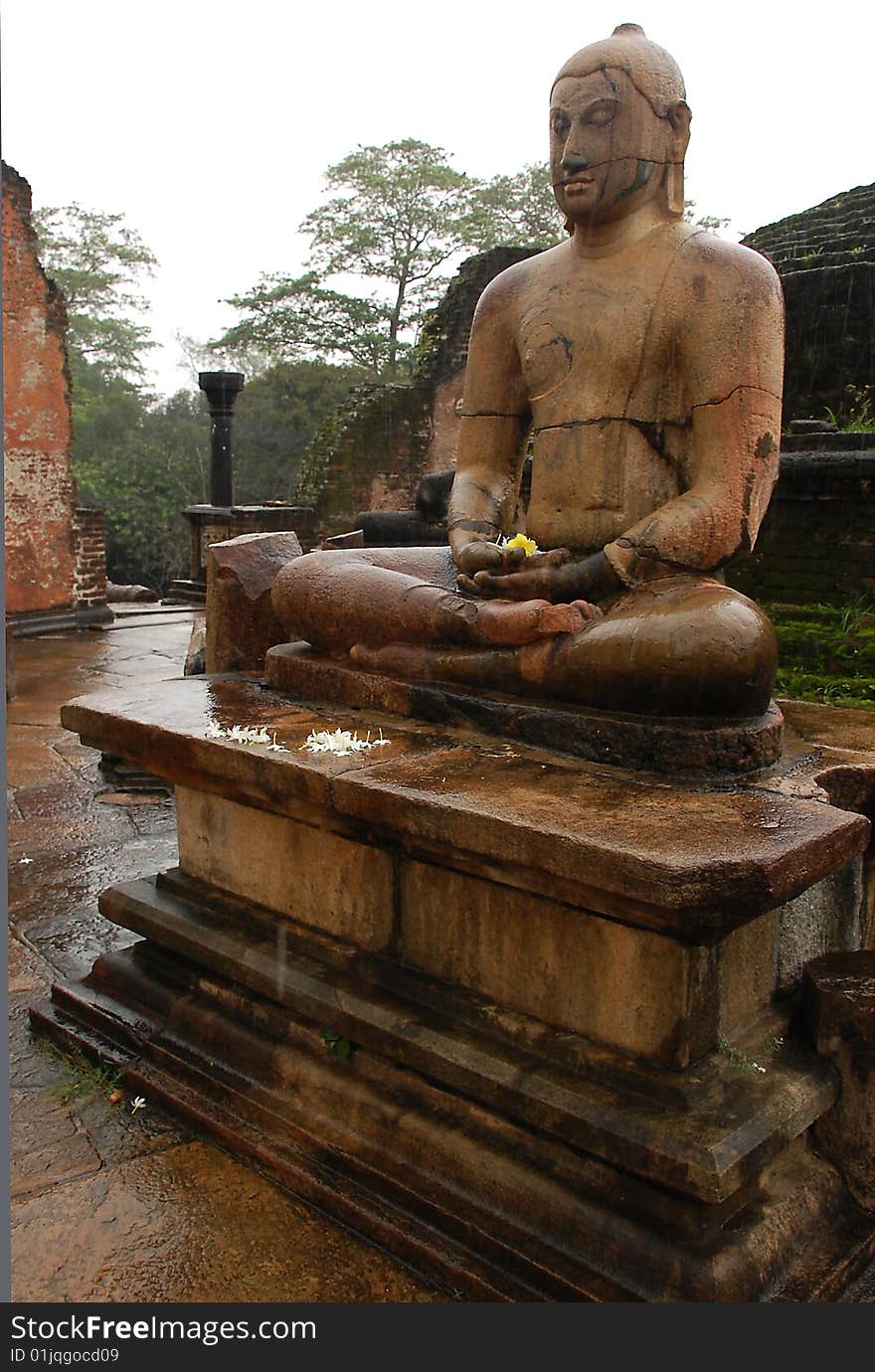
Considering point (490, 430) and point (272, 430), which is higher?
point (272, 430)

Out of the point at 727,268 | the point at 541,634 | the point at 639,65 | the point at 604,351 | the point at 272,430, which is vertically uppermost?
the point at 272,430

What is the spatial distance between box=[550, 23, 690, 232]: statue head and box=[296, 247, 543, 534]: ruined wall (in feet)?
40.9

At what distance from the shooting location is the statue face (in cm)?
238

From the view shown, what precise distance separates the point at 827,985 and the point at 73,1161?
153 centimetres

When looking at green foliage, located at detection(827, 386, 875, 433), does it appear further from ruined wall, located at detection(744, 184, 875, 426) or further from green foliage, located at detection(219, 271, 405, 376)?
green foliage, located at detection(219, 271, 405, 376)

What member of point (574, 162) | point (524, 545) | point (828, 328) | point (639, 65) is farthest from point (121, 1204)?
point (828, 328)

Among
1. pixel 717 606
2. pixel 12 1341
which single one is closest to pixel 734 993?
pixel 717 606

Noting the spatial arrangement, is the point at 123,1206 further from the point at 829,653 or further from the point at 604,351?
the point at 829,653

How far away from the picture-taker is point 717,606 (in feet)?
6.91

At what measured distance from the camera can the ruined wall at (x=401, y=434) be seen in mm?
14930

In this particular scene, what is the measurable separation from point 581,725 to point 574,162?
129 centimetres

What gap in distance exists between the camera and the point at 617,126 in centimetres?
239

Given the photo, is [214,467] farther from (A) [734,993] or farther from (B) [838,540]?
(A) [734,993]

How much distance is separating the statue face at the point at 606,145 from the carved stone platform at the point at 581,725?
1173 mm
